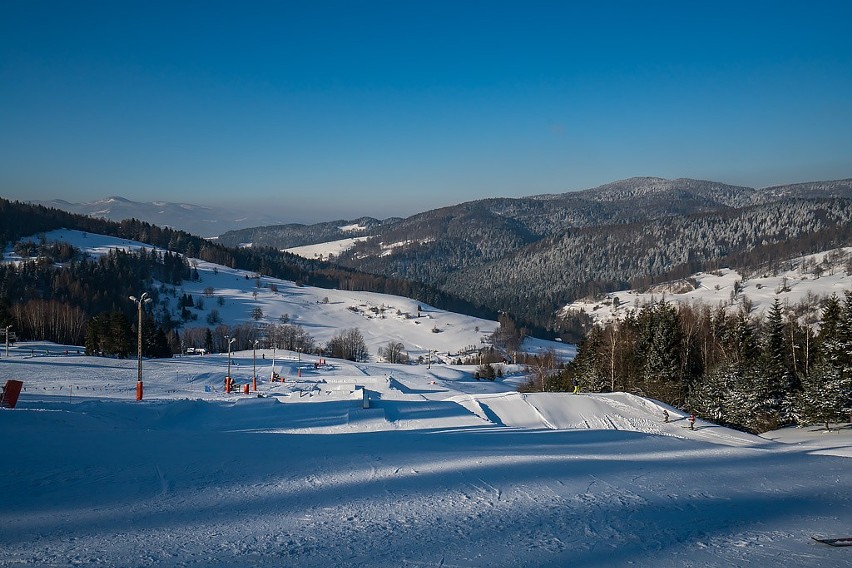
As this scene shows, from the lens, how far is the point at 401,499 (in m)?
8.16

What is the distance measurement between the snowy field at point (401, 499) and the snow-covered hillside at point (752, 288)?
5047 inches

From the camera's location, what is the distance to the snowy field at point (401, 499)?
618 cm

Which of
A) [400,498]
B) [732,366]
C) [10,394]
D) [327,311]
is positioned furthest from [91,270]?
[400,498]

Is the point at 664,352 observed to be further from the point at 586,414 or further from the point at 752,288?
the point at 752,288

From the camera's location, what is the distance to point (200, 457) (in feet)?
33.5

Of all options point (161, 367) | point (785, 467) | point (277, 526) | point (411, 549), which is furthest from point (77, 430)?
point (161, 367)

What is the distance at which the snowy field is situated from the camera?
20.3 ft

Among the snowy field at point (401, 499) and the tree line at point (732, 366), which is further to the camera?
the tree line at point (732, 366)

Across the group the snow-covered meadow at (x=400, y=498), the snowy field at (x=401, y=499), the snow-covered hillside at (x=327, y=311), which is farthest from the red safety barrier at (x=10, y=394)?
the snow-covered hillside at (x=327, y=311)

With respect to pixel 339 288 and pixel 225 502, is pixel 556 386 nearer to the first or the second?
pixel 225 502

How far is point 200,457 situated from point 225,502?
2.88 metres

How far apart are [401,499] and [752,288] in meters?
176

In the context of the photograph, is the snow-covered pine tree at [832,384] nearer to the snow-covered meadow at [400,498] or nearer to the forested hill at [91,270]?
the snow-covered meadow at [400,498]

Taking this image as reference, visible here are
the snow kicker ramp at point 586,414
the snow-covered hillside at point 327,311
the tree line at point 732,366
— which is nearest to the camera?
the snow kicker ramp at point 586,414
